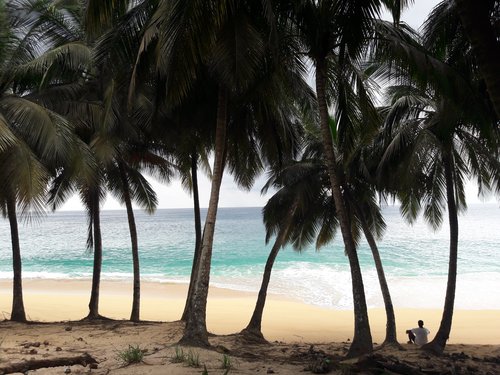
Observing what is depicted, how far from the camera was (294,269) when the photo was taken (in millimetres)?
36844

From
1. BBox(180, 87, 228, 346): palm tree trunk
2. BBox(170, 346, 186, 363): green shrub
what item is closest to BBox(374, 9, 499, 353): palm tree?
BBox(180, 87, 228, 346): palm tree trunk

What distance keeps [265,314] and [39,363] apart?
1471cm

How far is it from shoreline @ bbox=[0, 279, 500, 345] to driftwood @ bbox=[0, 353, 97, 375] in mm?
9241

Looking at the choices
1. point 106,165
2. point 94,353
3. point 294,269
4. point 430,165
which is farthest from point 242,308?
point 294,269

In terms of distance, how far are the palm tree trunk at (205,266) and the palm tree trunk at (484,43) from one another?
17.2 ft

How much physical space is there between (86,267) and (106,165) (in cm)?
2860

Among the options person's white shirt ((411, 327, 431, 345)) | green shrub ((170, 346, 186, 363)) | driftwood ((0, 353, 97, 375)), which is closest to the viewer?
driftwood ((0, 353, 97, 375))

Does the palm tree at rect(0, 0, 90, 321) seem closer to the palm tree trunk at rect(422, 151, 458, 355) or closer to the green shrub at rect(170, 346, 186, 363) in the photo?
the green shrub at rect(170, 346, 186, 363)

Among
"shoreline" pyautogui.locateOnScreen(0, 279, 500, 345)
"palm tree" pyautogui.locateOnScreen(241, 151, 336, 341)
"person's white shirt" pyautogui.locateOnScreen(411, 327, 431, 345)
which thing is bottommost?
"shoreline" pyautogui.locateOnScreen(0, 279, 500, 345)

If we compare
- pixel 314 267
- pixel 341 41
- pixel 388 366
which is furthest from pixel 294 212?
pixel 314 267

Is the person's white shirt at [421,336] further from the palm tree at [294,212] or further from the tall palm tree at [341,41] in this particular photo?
the tall palm tree at [341,41]

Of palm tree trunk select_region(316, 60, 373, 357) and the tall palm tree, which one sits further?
palm tree trunk select_region(316, 60, 373, 357)

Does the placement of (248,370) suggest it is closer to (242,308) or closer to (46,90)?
(46,90)

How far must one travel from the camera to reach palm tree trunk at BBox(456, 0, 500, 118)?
186 inches
